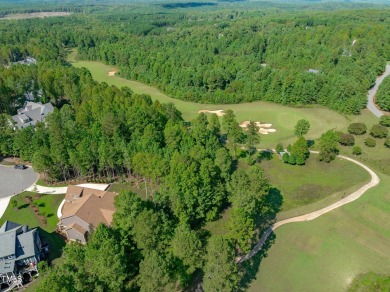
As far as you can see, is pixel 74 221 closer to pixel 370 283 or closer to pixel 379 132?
pixel 370 283

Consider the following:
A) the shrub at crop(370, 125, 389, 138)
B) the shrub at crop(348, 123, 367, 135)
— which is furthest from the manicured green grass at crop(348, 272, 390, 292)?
the shrub at crop(348, 123, 367, 135)

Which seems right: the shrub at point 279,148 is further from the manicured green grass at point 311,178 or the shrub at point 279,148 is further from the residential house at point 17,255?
the residential house at point 17,255

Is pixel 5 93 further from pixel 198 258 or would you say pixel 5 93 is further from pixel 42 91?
pixel 198 258

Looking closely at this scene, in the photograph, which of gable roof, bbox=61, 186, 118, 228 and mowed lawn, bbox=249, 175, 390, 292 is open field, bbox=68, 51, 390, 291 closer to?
mowed lawn, bbox=249, 175, 390, 292

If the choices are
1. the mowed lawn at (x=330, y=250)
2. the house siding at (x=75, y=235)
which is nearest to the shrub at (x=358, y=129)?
the mowed lawn at (x=330, y=250)

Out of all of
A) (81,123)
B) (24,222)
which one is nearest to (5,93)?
(81,123)
